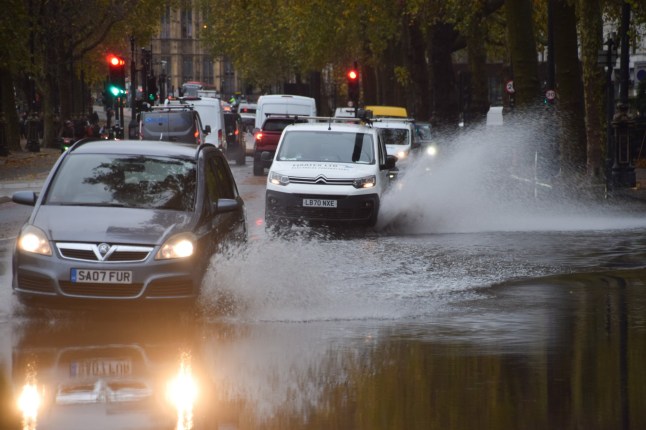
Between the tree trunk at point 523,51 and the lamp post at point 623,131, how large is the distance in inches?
75.1

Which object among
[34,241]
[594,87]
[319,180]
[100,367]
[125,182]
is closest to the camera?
[100,367]

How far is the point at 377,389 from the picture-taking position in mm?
8203

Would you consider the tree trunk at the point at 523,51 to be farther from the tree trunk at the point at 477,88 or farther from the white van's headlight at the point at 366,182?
the tree trunk at the point at 477,88

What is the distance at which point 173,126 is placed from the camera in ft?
130

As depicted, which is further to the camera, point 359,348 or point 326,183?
point 326,183

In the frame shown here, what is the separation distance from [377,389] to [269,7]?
3729 centimetres

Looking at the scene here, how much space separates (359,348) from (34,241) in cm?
286

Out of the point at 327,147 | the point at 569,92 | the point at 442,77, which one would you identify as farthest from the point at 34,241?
the point at 442,77

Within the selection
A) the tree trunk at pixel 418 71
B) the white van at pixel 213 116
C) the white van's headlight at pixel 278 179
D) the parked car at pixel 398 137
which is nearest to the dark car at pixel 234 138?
the white van at pixel 213 116

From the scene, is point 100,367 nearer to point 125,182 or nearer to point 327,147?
point 125,182

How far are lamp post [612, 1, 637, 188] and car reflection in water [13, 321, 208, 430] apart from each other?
22673 mm

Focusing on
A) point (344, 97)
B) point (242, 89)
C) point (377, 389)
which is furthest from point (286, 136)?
point (242, 89)

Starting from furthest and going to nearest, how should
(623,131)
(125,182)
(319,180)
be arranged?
(623,131) → (319,180) → (125,182)

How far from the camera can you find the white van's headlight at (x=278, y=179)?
20.3 meters
